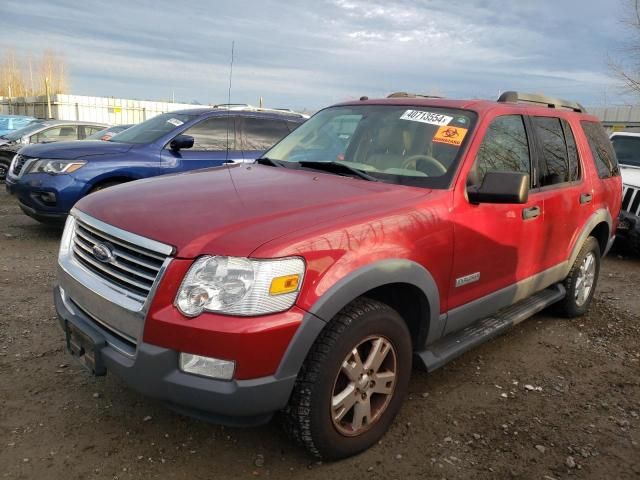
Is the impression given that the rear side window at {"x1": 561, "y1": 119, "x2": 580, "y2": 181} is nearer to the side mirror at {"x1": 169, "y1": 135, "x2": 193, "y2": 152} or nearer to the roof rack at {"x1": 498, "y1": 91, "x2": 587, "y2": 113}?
the roof rack at {"x1": 498, "y1": 91, "x2": 587, "y2": 113}

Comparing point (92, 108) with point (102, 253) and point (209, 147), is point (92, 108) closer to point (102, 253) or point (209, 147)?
point (209, 147)

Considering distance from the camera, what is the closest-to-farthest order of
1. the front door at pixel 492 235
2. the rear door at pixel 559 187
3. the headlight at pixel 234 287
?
1. the headlight at pixel 234 287
2. the front door at pixel 492 235
3. the rear door at pixel 559 187

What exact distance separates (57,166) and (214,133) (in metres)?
2.02

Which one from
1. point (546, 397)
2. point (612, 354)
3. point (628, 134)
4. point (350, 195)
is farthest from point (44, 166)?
point (628, 134)

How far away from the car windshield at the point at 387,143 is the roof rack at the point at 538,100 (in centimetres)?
71

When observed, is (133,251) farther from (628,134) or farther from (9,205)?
(628,134)

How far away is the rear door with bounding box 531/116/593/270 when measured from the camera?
3.72m

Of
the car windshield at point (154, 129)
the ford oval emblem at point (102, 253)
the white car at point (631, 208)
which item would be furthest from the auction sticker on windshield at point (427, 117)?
the white car at point (631, 208)

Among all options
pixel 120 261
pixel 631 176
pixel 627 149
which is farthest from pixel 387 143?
pixel 627 149

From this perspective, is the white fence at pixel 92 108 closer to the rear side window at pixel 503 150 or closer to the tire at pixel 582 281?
the tire at pixel 582 281

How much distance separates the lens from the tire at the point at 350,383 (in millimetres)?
2275

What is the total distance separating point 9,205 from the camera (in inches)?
365

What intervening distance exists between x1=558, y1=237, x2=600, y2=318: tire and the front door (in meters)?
0.92

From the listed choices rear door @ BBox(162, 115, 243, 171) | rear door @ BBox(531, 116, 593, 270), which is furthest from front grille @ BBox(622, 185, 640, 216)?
rear door @ BBox(162, 115, 243, 171)
